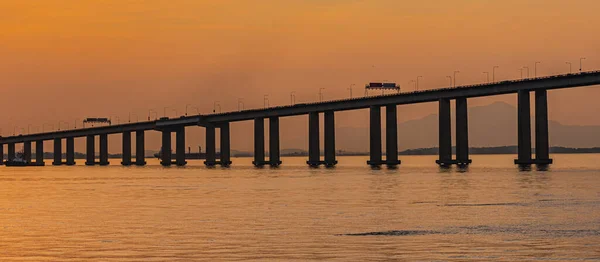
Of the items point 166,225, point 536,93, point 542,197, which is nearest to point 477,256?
point 166,225

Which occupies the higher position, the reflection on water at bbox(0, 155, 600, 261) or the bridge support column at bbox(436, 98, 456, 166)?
the bridge support column at bbox(436, 98, 456, 166)

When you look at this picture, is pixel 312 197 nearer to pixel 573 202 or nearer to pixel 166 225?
pixel 573 202

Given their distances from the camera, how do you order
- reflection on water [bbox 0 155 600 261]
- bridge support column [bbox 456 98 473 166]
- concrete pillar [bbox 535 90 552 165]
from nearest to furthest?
reflection on water [bbox 0 155 600 261] < concrete pillar [bbox 535 90 552 165] < bridge support column [bbox 456 98 473 166]

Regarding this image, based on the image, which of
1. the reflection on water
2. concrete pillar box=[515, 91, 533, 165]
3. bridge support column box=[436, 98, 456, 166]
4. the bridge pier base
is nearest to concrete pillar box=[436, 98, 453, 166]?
bridge support column box=[436, 98, 456, 166]

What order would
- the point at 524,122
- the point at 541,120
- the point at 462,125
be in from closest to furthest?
1. the point at 541,120
2. the point at 524,122
3. the point at 462,125

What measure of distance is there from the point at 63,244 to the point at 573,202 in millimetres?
36045

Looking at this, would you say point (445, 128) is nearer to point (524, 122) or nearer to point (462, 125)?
point (462, 125)

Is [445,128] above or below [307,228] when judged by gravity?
above

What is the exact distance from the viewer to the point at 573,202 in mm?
66312

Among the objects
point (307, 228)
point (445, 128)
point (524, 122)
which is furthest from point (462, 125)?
point (307, 228)

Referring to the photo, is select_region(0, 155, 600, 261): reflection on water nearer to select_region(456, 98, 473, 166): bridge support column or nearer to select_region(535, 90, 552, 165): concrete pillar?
select_region(535, 90, 552, 165): concrete pillar

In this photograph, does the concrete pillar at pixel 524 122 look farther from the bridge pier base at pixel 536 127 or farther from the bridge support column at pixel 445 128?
the bridge support column at pixel 445 128

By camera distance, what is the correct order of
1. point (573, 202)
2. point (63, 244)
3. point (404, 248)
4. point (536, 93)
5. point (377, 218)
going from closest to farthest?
point (404, 248)
point (63, 244)
point (377, 218)
point (573, 202)
point (536, 93)

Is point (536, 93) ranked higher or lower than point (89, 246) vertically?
higher
